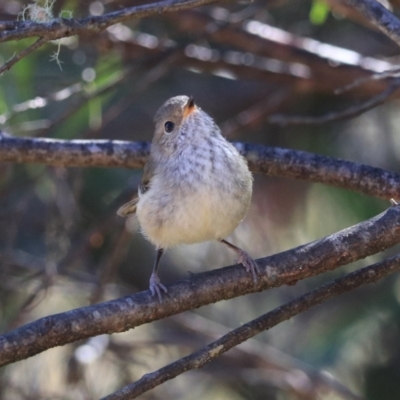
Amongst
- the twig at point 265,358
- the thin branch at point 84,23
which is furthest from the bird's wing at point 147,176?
the twig at point 265,358

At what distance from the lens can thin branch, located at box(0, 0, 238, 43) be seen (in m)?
2.37

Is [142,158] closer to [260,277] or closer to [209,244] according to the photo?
[260,277]

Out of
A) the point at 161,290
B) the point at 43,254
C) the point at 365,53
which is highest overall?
the point at 161,290

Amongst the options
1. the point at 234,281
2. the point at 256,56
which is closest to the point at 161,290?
the point at 234,281

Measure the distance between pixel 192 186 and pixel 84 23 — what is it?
2.98 feet

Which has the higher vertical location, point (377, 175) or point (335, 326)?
point (377, 175)

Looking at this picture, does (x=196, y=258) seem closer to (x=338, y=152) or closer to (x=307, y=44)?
(x=338, y=152)

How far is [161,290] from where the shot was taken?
2453 mm

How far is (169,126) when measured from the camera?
351 cm

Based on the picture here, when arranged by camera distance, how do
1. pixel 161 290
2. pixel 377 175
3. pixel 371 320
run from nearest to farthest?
pixel 161 290
pixel 377 175
pixel 371 320

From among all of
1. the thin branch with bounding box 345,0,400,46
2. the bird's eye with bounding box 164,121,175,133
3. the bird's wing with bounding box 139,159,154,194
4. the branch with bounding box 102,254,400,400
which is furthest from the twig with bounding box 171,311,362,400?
the thin branch with bounding box 345,0,400,46

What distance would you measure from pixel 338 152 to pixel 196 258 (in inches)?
47.6

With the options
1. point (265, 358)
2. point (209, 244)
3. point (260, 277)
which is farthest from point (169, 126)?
point (209, 244)

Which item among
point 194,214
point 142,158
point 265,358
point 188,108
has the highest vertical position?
point 188,108
